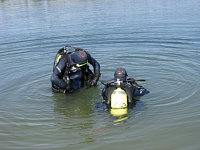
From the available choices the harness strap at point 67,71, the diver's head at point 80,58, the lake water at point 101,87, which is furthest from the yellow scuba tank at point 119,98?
the harness strap at point 67,71

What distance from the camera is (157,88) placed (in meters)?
8.17

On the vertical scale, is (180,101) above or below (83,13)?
below

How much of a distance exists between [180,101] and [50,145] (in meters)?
3.20

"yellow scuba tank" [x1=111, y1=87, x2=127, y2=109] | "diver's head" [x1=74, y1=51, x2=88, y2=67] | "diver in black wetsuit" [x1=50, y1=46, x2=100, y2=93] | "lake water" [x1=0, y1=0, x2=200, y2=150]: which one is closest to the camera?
"lake water" [x1=0, y1=0, x2=200, y2=150]

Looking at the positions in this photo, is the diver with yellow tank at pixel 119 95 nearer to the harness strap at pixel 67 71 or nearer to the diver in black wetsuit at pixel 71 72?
the diver in black wetsuit at pixel 71 72

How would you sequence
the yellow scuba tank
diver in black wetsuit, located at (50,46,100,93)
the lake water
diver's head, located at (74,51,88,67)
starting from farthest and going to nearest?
diver in black wetsuit, located at (50,46,100,93)
diver's head, located at (74,51,88,67)
the yellow scuba tank
the lake water

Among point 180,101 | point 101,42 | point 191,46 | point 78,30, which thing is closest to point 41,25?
point 78,30

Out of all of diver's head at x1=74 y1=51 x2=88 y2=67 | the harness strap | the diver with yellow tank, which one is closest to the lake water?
the diver with yellow tank

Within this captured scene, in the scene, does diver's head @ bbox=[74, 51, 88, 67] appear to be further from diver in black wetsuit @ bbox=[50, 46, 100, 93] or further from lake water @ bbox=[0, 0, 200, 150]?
lake water @ bbox=[0, 0, 200, 150]

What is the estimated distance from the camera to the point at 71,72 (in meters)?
7.99

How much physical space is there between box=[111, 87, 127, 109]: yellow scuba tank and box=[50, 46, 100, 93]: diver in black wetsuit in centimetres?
143

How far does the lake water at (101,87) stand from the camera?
5633 millimetres

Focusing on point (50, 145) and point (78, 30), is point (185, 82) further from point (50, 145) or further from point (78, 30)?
point (78, 30)

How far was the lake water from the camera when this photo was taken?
563 centimetres
